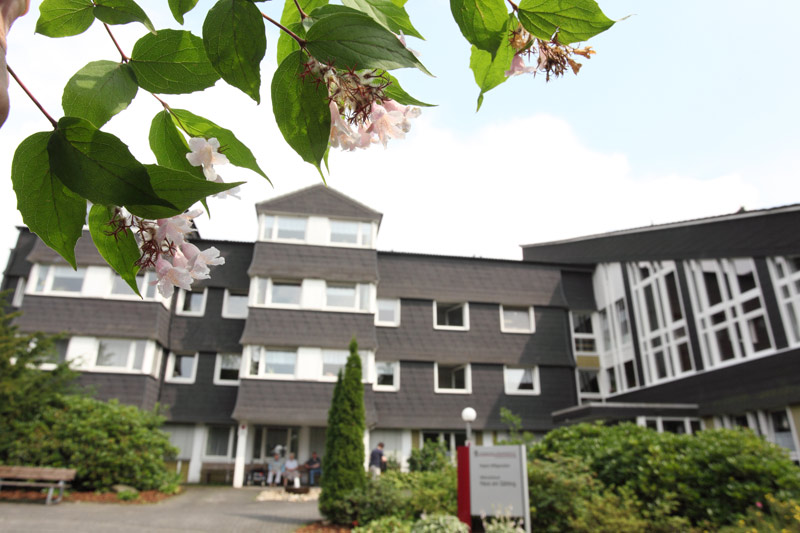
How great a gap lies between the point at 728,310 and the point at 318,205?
15.9 meters

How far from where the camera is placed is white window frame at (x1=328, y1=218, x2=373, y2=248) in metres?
24.6

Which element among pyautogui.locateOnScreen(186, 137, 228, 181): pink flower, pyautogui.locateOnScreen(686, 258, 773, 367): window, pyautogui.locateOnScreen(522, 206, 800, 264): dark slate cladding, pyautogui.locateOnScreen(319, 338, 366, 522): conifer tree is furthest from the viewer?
pyautogui.locateOnScreen(686, 258, 773, 367): window

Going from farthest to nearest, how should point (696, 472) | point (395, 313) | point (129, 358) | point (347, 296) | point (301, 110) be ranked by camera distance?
point (395, 313) → point (347, 296) → point (129, 358) → point (696, 472) → point (301, 110)

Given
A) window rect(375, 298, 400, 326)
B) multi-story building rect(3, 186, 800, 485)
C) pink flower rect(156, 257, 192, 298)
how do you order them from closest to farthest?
1. pink flower rect(156, 257, 192, 298)
2. multi-story building rect(3, 186, 800, 485)
3. window rect(375, 298, 400, 326)

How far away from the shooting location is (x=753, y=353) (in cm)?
1744

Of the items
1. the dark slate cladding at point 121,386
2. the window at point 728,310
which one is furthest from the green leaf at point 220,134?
the dark slate cladding at point 121,386

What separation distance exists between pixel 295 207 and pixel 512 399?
40.2ft

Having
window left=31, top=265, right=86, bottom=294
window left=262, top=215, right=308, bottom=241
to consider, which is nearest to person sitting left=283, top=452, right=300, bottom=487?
window left=262, top=215, right=308, bottom=241

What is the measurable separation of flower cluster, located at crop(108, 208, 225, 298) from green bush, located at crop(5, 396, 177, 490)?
58.6 ft

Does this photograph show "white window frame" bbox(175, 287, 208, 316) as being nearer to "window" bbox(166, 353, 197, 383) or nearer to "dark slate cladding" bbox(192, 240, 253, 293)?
"dark slate cladding" bbox(192, 240, 253, 293)

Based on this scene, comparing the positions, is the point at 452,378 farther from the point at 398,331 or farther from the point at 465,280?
the point at 465,280

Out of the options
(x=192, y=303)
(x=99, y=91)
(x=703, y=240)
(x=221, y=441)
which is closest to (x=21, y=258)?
(x=192, y=303)

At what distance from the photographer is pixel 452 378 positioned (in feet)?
83.3

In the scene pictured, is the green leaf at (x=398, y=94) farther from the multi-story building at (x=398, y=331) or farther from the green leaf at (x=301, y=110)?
the multi-story building at (x=398, y=331)
